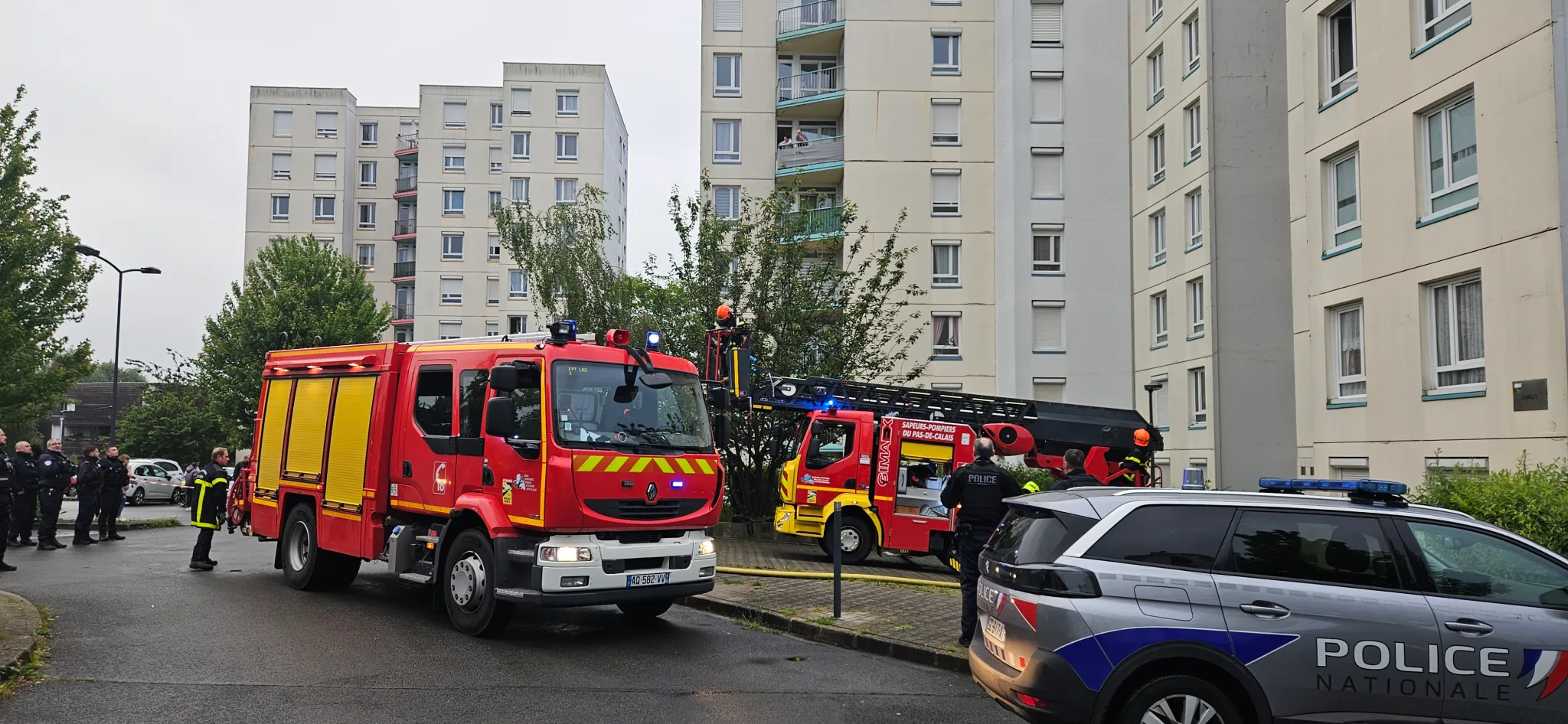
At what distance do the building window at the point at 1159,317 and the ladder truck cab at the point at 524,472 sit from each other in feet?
71.3

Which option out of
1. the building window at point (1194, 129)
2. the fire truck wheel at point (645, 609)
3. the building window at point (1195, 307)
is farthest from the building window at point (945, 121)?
the fire truck wheel at point (645, 609)

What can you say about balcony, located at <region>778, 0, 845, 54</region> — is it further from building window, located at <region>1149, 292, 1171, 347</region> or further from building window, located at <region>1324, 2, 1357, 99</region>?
building window, located at <region>1324, 2, 1357, 99</region>

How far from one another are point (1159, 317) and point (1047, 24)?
10248 mm

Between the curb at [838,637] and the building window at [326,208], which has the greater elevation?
the building window at [326,208]

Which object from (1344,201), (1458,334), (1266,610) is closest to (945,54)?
(1344,201)

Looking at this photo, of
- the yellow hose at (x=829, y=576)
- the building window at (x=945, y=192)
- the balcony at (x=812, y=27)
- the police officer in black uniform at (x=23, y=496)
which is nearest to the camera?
the yellow hose at (x=829, y=576)

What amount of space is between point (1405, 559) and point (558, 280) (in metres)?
19.8

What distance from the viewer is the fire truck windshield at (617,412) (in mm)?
9141

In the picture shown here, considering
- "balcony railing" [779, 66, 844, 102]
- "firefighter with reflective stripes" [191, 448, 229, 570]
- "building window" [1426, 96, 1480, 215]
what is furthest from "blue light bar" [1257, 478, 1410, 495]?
"balcony railing" [779, 66, 844, 102]

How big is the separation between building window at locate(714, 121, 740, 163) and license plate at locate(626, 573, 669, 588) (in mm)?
29862

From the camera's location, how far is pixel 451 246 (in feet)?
184

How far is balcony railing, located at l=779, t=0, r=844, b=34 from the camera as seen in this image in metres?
36.9

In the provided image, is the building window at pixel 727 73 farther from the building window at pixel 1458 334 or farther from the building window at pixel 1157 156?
the building window at pixel 1458 334

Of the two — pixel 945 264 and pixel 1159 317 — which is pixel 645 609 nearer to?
pixel 1159 317
